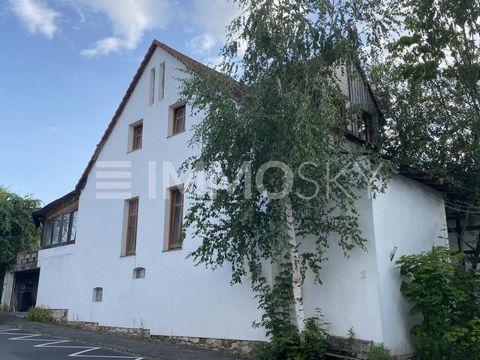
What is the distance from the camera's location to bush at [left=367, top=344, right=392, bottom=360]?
28.2 ft

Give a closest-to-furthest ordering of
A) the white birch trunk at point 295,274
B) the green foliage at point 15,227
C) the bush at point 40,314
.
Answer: the white birch trunk at point 295,274, the bush at point 40,314, the green foliage at point 15,227

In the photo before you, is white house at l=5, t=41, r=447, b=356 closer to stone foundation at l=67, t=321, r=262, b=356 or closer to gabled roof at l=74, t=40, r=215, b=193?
gabled roof at l=74, t=40, r=215, b=193

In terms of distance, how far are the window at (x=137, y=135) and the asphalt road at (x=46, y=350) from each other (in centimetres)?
699

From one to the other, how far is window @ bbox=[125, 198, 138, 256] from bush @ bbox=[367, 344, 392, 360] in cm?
898

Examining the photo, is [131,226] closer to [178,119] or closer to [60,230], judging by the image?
[178,119]

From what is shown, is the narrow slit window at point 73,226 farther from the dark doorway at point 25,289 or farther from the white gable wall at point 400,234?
the white gable wall at point 400,234

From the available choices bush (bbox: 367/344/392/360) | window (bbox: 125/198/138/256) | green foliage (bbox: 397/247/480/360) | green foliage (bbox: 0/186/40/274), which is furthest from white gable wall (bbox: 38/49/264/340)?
green foliage (bbox: 0/186/40/274)

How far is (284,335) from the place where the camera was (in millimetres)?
9188

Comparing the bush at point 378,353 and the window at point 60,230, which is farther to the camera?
the window at point 60,230

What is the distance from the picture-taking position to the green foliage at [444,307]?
336 inches

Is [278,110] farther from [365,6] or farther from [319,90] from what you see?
[365,6]

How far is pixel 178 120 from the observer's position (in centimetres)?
1509

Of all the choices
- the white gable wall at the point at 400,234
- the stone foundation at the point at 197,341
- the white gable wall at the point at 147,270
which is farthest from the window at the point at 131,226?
the white gable wall at the point at 400,234

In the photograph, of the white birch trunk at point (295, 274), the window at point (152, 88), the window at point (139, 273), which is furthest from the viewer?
the window at point (152, 88)
